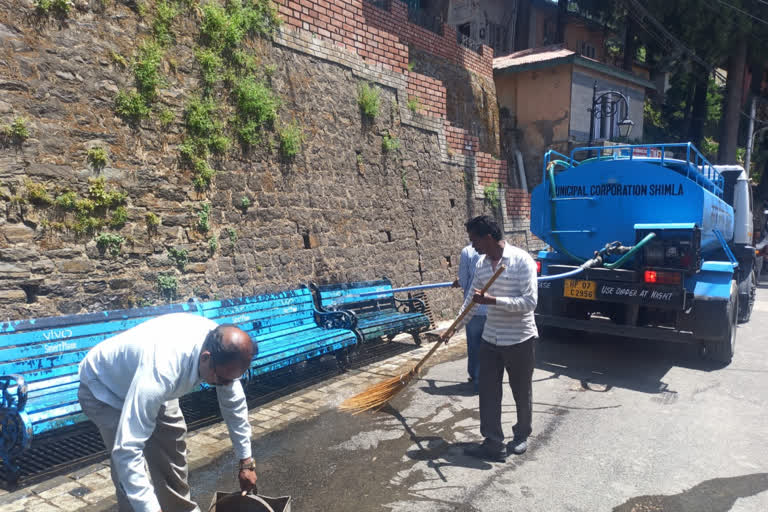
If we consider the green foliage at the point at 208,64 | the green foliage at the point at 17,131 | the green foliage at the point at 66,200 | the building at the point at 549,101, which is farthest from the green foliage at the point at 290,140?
the building at the point at 549,101

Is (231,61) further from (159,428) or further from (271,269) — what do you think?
(159,428)

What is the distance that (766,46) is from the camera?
62.3ft

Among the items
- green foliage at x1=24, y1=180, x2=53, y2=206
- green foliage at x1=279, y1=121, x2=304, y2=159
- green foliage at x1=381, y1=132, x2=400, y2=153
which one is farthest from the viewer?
green foliage at x1=381, y1=132, x2=400, y2=153

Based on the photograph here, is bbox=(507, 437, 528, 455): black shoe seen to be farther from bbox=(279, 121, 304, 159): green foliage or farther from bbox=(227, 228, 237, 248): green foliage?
bbox=(279, 121, 304, 159): green foliage

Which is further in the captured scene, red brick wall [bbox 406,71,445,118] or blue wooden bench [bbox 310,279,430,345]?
red brick wall [bbox 406,71,445,118]

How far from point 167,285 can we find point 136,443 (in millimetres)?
3891

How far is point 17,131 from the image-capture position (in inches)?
184

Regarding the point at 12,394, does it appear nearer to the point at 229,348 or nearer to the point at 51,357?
the point at 51,357

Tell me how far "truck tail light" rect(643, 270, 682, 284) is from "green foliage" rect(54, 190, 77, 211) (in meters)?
5.98

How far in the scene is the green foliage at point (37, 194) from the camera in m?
4.76

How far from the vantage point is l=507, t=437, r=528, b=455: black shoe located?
4.37m

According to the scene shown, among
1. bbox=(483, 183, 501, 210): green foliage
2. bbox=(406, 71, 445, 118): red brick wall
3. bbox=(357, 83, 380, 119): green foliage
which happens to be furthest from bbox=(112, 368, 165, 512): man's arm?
bbox=(483, 183, 501, 210): green foliage

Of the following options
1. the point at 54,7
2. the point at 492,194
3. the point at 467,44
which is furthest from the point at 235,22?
the point at 467,44

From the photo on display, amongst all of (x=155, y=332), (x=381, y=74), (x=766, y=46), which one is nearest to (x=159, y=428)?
(x=155, y=332)
